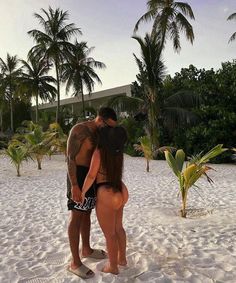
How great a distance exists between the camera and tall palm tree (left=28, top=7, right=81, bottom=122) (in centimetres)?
2477

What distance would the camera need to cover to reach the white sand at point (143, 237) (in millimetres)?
3445

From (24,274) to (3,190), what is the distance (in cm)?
505

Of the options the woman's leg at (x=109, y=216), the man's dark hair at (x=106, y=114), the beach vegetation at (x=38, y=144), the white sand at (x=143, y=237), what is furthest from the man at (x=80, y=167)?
the beach vegetation at (x=38, y=144)

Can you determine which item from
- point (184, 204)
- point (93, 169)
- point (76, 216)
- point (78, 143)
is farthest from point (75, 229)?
point (184, 204)

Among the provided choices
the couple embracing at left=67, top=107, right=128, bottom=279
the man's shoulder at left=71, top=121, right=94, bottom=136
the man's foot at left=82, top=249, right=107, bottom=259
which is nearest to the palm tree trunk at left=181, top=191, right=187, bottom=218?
the man's foot at left=82, top=249, right=107, bottom=259

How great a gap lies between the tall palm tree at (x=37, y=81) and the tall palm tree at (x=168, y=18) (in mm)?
10216

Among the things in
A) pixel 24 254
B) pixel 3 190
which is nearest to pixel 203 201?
pixel 24 254

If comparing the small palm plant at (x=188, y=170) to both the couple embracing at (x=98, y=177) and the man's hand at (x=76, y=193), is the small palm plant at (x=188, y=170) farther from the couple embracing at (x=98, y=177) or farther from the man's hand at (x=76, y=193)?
the man's hand at (x=76, y=193)

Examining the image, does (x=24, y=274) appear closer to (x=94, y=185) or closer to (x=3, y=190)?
(x=94, y=185)

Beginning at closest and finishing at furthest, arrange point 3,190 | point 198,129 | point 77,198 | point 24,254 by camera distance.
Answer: point 77,198 → point 24,254 → point 3,190 → point 198,129

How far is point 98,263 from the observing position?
3648 mm

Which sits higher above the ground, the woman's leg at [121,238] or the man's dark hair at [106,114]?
the man's dark hair at [106,114]

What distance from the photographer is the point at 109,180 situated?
10.8 ft

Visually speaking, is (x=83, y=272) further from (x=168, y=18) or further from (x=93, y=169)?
(x=168, y=18)
